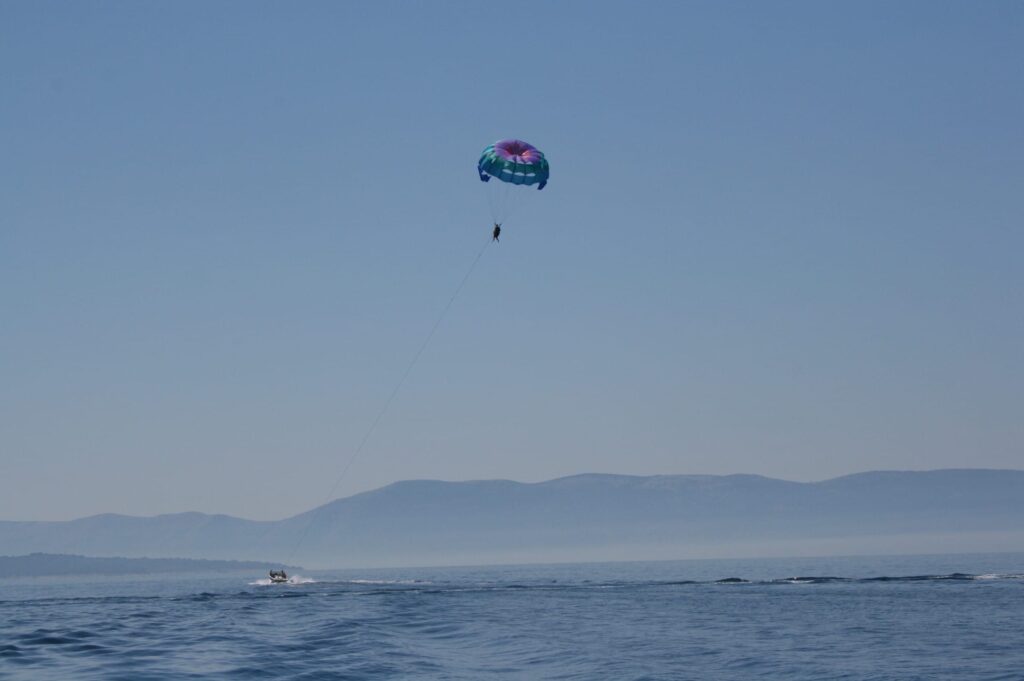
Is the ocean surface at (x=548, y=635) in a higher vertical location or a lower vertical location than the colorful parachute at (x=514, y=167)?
lower

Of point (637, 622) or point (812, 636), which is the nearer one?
point (812, 636)

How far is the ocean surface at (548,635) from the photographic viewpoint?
44969 mm

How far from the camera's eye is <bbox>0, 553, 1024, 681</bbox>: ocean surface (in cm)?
4497

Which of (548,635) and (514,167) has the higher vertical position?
(514,167)

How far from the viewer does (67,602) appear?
96812 millimetres

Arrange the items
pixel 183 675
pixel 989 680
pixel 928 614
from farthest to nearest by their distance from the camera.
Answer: pixel 928 614 → pixel 183 675 → pixel 989 680

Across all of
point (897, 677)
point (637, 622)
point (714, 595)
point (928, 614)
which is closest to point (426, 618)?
point (637, 622)

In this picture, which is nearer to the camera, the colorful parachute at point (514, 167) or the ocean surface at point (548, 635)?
the ocean surface at point (548, 635)

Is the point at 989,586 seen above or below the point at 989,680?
above

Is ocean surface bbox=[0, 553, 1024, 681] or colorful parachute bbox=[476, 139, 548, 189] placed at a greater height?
Answer: colorful parachute bbox=[476, 139, 548, 189]

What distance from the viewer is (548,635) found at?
58000 mm

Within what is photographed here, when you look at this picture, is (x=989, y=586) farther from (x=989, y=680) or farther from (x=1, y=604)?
(x=1, y=604)

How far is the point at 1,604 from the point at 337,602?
3480 cm

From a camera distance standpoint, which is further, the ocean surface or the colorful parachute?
the colorful parachute
